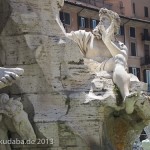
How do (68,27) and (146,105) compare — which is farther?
(68,27)

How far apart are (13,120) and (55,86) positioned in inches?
31.2

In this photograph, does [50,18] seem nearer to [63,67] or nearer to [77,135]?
[63,67]

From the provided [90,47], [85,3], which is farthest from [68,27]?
[90,47]

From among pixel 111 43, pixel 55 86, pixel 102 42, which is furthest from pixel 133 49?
pixel 55 86

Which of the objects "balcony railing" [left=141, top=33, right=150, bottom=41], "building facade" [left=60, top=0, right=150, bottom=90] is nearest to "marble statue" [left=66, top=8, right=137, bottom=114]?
"building facade" [left=60, top=0, right=150, bottom=90]

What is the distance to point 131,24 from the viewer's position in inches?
1607

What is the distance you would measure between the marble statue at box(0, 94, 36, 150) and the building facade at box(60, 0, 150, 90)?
28141 mm

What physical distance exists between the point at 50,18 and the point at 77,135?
1.72 m

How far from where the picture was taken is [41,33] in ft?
25.0

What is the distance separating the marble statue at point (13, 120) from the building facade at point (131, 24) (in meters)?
28.1

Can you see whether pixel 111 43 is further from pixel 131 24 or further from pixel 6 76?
pixel 131 24

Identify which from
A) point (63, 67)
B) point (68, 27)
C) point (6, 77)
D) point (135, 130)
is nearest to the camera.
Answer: point (6, 77)

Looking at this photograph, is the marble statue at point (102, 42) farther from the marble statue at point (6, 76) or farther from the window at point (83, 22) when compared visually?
the window at point (83, 22)

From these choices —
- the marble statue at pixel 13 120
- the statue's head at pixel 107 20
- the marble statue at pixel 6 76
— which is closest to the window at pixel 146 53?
the statue's head at pixel 107 20
